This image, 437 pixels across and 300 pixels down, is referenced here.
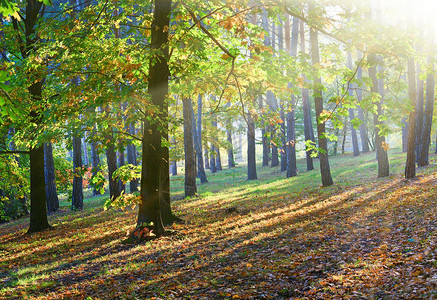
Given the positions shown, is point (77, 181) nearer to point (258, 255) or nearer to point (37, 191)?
point (37, 191)

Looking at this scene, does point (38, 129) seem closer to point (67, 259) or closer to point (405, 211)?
point (67, 259)

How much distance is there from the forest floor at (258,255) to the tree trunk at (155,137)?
911mm

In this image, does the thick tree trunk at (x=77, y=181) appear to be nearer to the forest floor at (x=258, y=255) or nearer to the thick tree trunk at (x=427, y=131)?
the forest floor at (x=258, y=255)

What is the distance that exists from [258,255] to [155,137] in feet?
14.5

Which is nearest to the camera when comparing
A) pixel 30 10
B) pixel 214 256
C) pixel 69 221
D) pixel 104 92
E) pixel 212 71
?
pixel 214 256

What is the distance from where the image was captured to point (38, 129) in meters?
9.95

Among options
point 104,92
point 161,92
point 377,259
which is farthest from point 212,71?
point 377,259

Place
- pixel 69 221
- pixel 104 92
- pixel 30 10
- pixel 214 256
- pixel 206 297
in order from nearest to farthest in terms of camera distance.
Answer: pixel 206 297 → pixel 214 256 → pixel 104 92 → pixel 30 10 → pixel 69 221

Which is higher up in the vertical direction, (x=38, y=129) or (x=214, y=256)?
(x=38, y=129)

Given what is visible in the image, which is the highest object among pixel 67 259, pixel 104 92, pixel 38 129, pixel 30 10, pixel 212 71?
pixel 30 10

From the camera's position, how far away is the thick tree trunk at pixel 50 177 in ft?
62.5

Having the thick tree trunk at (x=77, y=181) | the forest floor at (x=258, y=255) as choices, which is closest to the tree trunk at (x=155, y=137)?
the forest floor at (x=258, y=255)

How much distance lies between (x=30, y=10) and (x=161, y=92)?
7.77 meters

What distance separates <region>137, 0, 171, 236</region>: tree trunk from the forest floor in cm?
91
